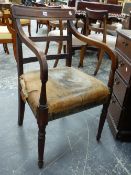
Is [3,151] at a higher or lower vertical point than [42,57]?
lower

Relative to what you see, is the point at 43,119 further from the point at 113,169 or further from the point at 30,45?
the point at 113,169

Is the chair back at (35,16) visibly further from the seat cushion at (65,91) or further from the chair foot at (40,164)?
the chair foot at (40,164)

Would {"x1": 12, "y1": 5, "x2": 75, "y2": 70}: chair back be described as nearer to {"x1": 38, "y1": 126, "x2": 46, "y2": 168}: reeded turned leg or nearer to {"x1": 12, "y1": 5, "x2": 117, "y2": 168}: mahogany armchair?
{"x1": 12, "y1": 5, "x2": 117, "y2": 168}: mahogany armchair

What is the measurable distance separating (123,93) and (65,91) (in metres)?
0.47

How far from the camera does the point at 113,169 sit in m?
1.26

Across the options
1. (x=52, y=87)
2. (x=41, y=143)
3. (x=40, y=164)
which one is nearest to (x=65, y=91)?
(x=52, y=87)

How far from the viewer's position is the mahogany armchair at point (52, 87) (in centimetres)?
101

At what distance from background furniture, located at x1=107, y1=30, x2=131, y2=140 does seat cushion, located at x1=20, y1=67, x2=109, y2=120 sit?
20 centimetres

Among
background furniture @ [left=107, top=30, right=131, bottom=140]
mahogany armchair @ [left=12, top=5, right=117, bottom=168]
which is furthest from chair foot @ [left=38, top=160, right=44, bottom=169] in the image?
background furniture @ [left=107, top=30, right=131, bottom=140]

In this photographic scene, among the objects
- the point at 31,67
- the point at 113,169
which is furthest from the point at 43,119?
the point at 31,67

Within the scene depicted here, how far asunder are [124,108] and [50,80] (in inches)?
21.7

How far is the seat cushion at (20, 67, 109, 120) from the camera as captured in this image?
106 centimetres

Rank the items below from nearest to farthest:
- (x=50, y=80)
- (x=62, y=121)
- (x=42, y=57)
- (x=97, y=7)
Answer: (x=42, y=57)
(x=50, y=80)
(x=62, y=121)
(x=97, y=7)

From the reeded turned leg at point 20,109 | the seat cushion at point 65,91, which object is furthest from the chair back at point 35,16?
the reeded turned leg at point 20,109
